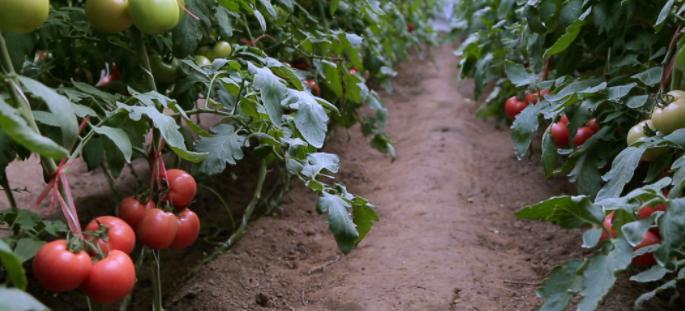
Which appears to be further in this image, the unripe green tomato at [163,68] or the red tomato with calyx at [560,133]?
the red tomato with calyx at [560,133]

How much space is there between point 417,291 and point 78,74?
→ 97 centimetres

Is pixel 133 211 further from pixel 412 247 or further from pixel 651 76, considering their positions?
pixel 651 76

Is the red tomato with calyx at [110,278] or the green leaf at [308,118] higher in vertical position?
the green leaf at [308,118]

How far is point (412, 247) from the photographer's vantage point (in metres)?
1.84

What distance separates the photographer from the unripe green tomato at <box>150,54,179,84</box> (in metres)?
1.38

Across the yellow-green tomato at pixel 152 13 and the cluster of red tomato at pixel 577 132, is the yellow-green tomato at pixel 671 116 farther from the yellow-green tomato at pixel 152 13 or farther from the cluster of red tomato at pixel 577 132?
the yellow-green tomato at pixel 152 13

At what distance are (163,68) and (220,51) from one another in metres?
0.20

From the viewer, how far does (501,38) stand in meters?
2.42

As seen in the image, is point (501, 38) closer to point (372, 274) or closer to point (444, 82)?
point (372, 274)

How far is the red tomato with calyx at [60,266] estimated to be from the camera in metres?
0.83

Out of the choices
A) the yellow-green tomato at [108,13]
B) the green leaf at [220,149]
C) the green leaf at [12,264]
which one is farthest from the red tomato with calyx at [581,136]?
the green leaf at [12,264]

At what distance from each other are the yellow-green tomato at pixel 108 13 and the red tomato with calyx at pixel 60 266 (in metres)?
0.38

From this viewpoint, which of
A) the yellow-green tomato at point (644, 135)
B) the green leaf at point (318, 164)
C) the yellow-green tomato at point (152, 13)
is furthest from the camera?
the yellow-green tomato at point (644, 135)

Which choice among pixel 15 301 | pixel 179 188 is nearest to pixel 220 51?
pixel 179 188
